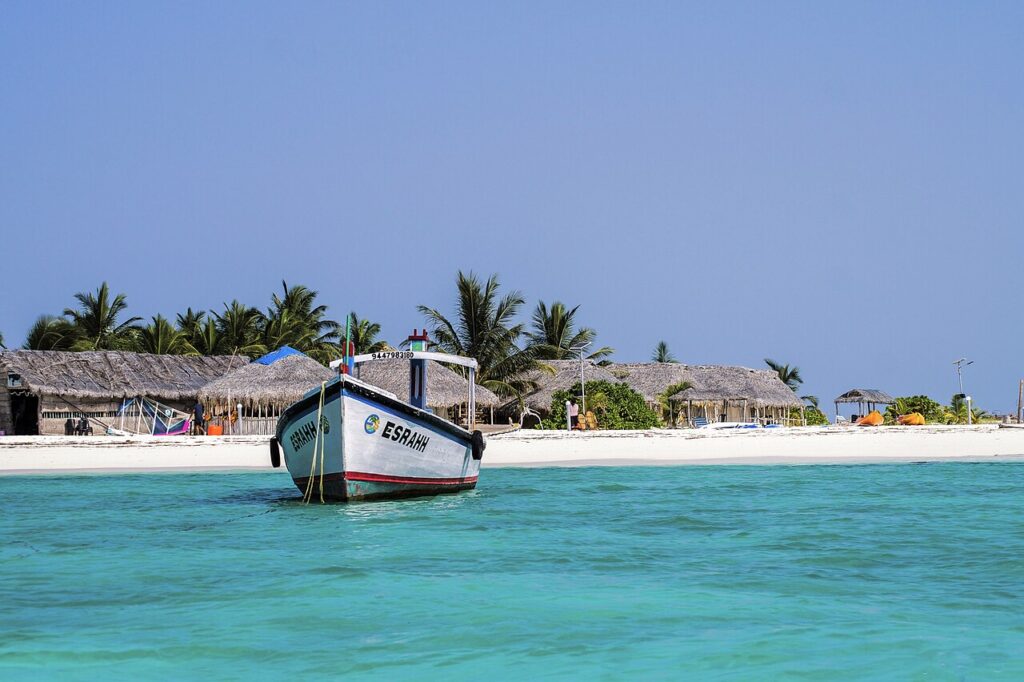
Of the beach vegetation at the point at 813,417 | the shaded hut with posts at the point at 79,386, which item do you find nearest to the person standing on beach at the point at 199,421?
the shaded hut with posts at the point at 79,386

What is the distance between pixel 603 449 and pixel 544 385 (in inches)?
388

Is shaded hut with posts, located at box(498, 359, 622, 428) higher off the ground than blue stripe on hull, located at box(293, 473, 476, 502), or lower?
higher

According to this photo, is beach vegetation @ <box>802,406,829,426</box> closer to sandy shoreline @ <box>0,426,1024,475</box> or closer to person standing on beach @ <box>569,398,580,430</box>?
sandy shoreline @ <box>0,426,1024,475</box>

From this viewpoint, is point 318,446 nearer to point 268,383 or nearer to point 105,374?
point 268,383

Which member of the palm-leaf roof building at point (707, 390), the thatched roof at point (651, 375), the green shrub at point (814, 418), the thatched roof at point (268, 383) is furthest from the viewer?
the green shrub at point (814, 418)

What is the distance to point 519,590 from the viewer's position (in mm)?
7586

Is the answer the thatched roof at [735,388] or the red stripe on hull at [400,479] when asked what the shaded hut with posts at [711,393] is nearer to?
the thatched roof at [735,388]

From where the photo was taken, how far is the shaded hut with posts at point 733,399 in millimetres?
39719

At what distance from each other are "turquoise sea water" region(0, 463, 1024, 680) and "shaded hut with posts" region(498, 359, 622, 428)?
20.0 m

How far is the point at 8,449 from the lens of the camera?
78.5 feet

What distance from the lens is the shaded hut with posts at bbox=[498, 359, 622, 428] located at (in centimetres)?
3448

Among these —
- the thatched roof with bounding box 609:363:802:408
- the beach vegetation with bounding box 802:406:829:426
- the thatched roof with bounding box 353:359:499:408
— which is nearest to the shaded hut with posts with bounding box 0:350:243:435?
the thatched roof with bounding box 353:359:499:408

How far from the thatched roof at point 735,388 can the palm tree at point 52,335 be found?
835 inches

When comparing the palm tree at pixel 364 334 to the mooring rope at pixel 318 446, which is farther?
the palm tree at pixel 364 334
